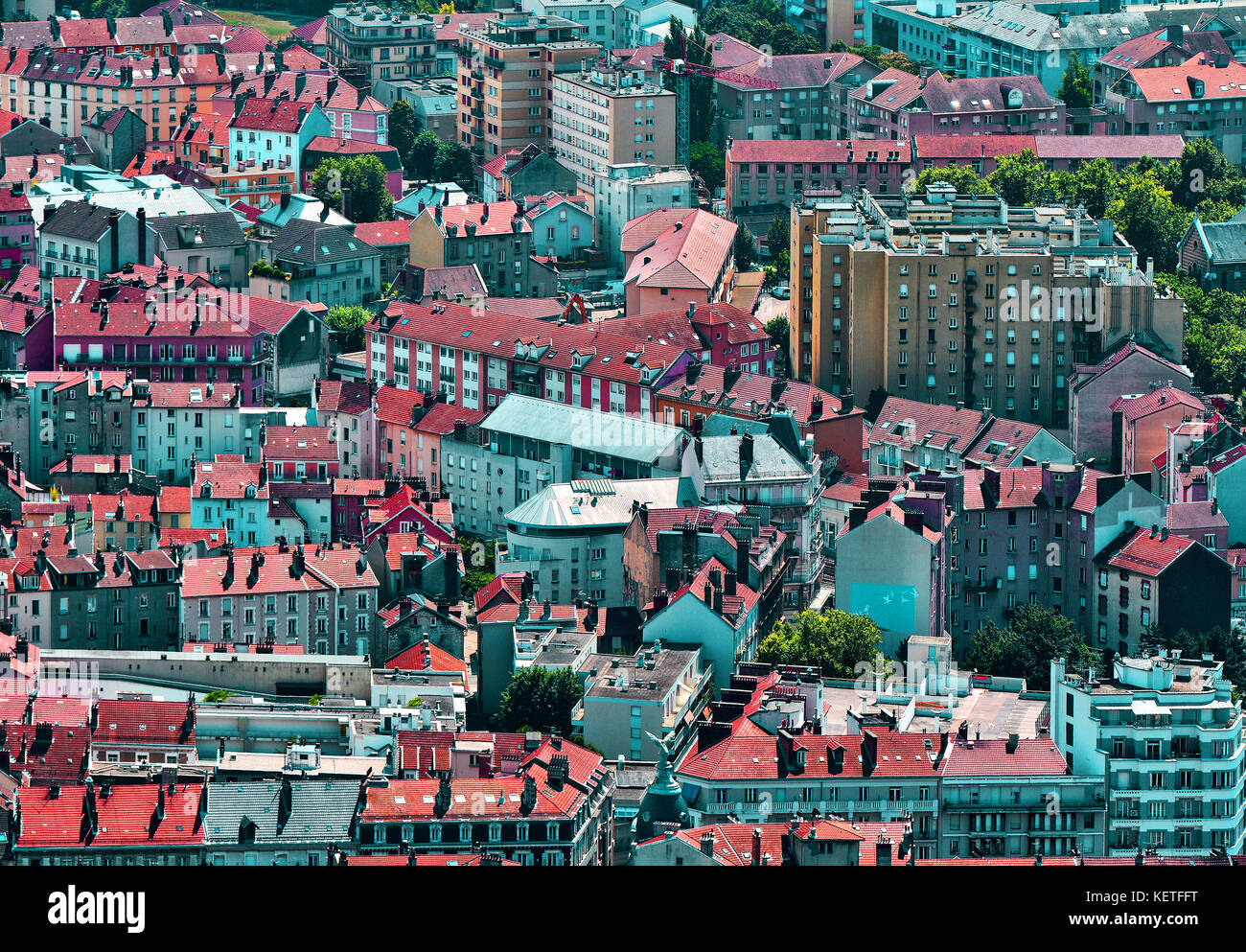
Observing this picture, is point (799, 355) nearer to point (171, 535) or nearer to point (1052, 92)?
point (171, 535)

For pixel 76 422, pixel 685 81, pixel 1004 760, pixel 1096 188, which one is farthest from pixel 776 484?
pixel 685 81

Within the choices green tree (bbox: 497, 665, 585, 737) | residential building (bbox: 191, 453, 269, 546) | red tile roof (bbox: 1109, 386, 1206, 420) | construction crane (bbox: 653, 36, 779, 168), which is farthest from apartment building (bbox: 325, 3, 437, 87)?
green tree (bbox: 497, 665, 585, 737)

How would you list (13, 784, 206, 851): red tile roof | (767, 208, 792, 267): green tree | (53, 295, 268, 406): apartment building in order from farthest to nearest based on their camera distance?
(767, 208, 792, 267): green tree, (53, 295, 268, 406): apartment building, (13, 784, 206, 851): red tile roof

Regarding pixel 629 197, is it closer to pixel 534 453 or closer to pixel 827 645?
pixel 534 453

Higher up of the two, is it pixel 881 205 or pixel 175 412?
pixel 881 205

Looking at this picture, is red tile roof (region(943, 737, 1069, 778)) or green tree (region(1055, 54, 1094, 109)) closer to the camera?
red tile roof (region(943, 737, 1069, 778))

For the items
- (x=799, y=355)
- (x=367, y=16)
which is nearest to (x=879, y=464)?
(x=799, y=355)

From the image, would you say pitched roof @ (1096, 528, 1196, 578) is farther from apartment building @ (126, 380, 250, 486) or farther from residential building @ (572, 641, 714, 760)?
apartment building @ (126, 380, 250, 486)
